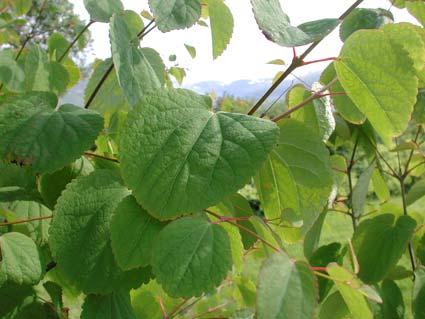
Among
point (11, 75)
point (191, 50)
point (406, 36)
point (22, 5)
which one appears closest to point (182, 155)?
point (406, 36)

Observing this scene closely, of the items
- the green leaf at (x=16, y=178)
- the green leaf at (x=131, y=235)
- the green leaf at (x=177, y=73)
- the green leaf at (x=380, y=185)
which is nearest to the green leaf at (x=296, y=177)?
the green leaf at (x=131, y=235)

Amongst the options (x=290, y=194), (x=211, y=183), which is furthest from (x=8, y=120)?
(x=290, y=194)

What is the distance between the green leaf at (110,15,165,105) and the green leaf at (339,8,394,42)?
387 mm

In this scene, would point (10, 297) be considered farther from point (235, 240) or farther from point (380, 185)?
point (380, 185)

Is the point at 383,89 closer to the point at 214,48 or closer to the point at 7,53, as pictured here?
the point at 214,48

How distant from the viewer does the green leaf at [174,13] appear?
68 cm

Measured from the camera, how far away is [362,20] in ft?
3.24

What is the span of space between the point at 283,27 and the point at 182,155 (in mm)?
219

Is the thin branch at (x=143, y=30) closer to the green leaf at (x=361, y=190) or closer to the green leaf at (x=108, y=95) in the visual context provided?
the green leaf at (x=108, y=95)

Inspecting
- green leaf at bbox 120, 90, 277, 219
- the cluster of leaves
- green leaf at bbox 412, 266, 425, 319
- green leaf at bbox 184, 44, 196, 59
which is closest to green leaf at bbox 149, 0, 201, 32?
the cluster of leaves

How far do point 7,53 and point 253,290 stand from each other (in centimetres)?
84

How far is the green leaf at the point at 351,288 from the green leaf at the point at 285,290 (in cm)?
4

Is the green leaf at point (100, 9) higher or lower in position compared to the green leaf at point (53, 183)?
higher

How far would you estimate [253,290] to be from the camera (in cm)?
118
